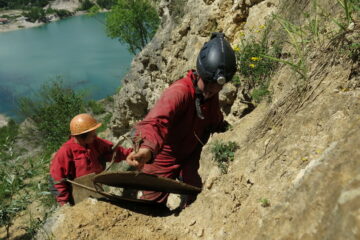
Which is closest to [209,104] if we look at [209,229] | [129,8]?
[209,229]

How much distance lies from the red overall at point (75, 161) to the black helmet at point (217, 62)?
190 cm

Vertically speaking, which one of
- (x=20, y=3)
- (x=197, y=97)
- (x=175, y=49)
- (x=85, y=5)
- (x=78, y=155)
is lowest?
(x=20, y=3)

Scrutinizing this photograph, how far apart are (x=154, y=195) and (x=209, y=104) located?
1.25m

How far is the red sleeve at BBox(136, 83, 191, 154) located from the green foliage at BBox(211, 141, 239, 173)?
0.58 m

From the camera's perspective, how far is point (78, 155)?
4.30 meters

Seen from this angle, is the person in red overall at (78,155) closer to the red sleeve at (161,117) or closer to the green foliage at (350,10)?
Result: the red sleeve at (161,117)

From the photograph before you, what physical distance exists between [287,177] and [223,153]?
3.39ft

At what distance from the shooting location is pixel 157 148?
106 inches

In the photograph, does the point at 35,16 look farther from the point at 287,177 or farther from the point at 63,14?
the point at 287,177

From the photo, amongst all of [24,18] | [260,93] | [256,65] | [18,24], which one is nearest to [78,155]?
[260,93]

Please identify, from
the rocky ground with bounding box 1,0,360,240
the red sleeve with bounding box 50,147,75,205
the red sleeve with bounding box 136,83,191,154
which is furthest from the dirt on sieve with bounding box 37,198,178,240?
the red sleeve with bounding box 50,147,75,205

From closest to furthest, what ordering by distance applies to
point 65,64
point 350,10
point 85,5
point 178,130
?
point 350,10
point 178,130
point 65,64
point 85,5

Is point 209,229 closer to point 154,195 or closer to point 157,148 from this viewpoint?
point 157,148

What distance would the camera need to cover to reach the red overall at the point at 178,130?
9.17ft
